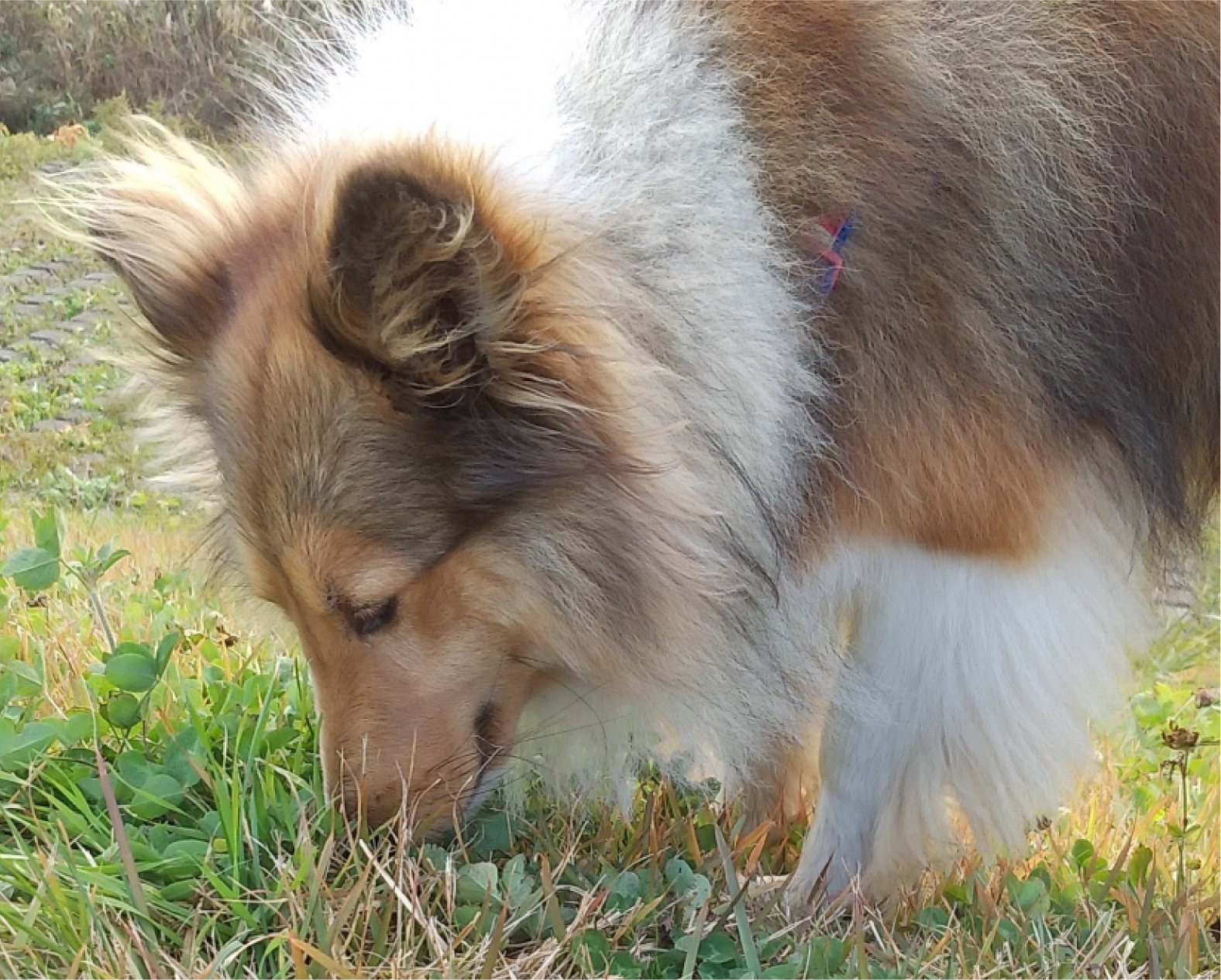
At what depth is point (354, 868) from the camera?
87.0 inches

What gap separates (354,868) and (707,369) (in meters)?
1.10

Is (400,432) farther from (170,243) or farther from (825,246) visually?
(825,246)

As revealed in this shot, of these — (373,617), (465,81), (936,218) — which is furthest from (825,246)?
(373,617)

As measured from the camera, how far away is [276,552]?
215 centimetres

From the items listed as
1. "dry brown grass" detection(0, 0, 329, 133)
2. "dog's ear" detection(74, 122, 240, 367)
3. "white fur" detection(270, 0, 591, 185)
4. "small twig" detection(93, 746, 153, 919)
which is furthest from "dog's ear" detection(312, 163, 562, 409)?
"dry brown grass" detection(0, 0, 329, 133)

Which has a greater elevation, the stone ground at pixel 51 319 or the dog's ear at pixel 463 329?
the dog's ear at pixel 463 329

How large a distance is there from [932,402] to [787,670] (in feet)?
2.08

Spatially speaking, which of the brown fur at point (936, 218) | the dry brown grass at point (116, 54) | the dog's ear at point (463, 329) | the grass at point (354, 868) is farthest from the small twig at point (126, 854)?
the dry brown grass at point (116, 54)

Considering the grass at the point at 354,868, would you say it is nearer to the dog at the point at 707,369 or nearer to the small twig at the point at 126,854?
the small twig at the point at 126,854

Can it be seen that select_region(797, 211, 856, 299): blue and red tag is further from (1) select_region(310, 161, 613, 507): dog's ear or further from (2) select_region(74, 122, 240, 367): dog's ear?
(2) select_region(74, 122, 240, 367): dog's ear

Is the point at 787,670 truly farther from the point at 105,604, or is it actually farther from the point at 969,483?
the point at 105,604

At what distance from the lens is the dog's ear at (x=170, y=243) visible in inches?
91.8

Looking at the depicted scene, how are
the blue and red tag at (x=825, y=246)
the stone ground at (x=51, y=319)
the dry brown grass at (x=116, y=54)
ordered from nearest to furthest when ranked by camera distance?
the blue and red tag at (x=825, y=246) → the stone ground at (x=51, y=319) → the dry brown grass at (x=116, y=54)

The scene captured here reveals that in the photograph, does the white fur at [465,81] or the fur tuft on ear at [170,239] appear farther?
the fur tuft on ear at [170,239]
